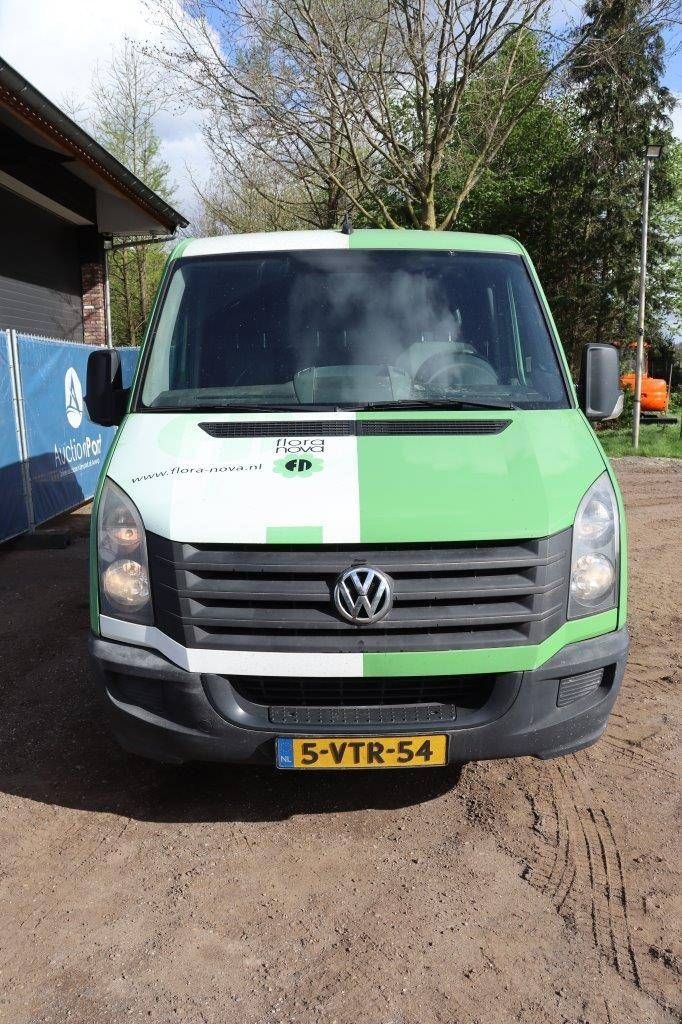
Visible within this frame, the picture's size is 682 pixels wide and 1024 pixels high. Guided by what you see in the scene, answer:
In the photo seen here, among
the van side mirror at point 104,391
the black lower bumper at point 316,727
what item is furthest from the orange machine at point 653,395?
the black lower bumper at point 316,727

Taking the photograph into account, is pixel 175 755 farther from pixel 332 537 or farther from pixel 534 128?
pixel 534 128

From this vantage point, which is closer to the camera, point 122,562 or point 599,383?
point 122,562

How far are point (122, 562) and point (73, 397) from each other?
7.45 metres

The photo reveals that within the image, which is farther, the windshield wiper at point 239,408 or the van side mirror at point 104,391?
the van side mirror at point 104,391

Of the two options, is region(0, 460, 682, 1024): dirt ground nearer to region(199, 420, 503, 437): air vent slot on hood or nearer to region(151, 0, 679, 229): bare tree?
region(199, 420, 503, 437): air vent slot on hood

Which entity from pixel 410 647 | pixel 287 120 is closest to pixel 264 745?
→ pixel 410 647

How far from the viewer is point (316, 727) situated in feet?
9.11

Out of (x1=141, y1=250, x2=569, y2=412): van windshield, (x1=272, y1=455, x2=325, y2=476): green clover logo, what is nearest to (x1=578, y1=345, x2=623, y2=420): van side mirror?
(x1=141, y1=250, x2=569, y2=412): van windshield

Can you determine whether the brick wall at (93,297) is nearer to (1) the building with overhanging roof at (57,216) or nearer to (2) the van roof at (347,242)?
(1) the building with overhanging roof at (57,216)

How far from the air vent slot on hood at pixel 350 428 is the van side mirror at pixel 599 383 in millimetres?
793

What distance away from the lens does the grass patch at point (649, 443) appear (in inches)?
613

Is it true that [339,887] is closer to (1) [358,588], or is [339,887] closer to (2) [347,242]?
(1) [358,588]

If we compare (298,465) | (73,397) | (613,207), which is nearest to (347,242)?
(298,465)

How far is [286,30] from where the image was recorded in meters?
15.5
